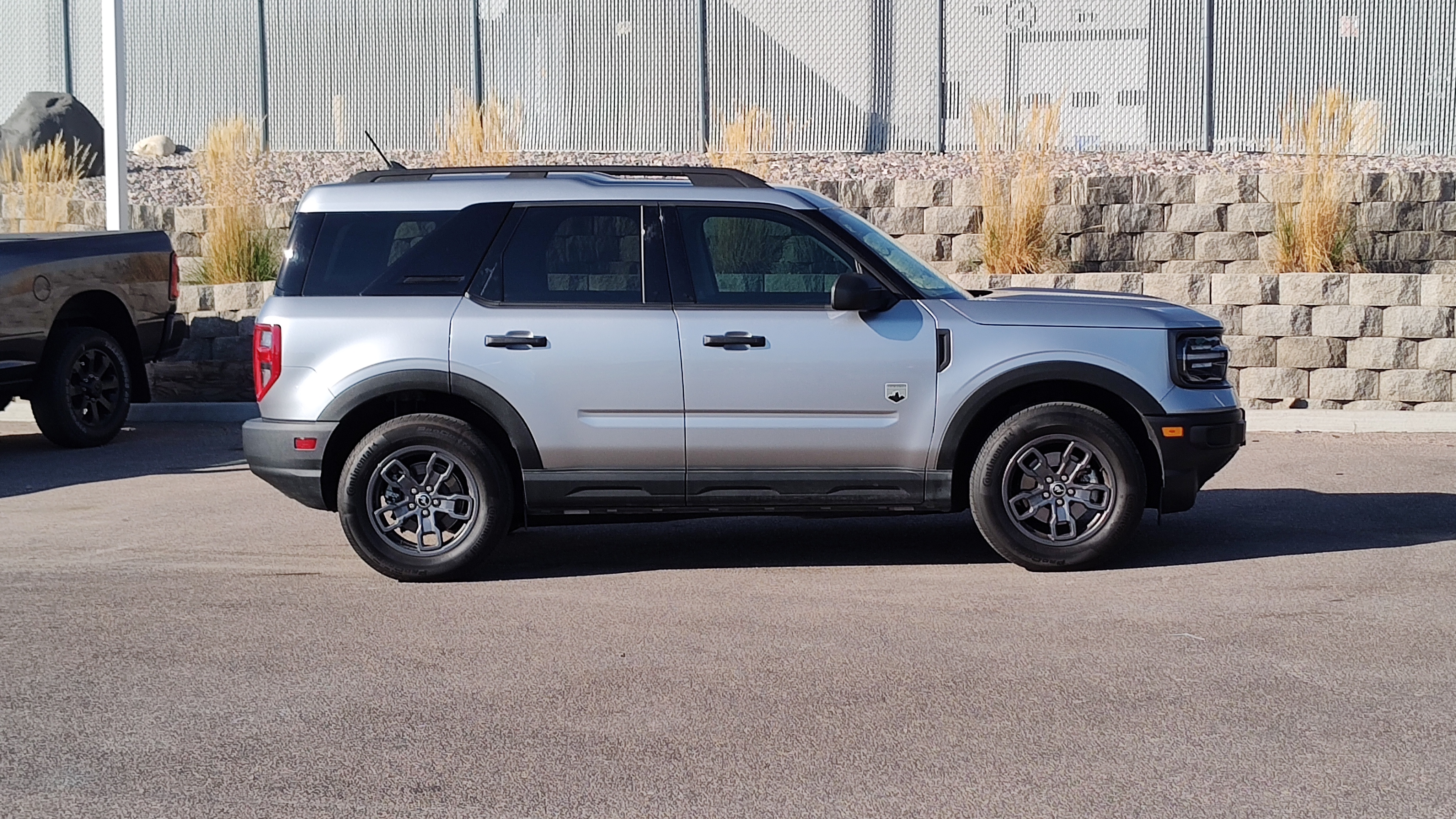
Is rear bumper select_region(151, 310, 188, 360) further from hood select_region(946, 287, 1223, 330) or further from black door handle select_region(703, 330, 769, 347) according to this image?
hood select_region(946, 287, 1223, 330)

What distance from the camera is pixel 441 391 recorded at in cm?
695

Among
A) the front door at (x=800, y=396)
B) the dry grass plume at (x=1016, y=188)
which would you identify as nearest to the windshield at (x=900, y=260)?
the front door at (x=800, y=396)

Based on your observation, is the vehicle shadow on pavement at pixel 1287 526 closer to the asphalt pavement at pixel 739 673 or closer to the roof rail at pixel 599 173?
the asphalt pavement at pixel 739 673

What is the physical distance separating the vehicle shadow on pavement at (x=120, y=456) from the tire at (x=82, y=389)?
0.52 feet

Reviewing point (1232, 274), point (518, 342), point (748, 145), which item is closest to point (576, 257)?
point (518, 342)

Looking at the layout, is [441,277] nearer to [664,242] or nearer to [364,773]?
[664,242]

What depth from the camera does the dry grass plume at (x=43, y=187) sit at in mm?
15961

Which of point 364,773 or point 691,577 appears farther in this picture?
point 691,577

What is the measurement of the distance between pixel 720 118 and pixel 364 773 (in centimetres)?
1653

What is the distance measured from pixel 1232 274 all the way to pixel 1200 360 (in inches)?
263

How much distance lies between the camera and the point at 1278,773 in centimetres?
430

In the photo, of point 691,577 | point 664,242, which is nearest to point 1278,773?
point 691,577

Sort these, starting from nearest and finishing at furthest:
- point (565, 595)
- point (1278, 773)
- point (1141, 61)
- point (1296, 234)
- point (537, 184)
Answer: point (1278, 773) < point (565, 595) < point (537, 184) < point (1296, 234) < point (1141, 61)

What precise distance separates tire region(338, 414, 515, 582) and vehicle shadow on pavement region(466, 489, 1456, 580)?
270 millimetres
